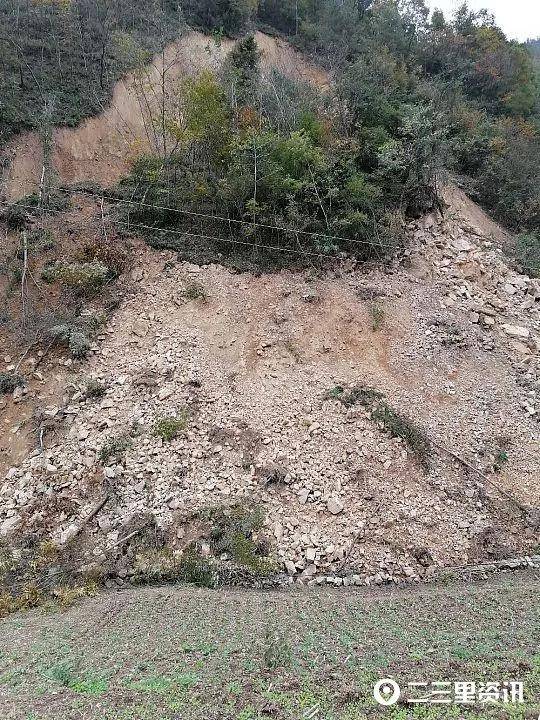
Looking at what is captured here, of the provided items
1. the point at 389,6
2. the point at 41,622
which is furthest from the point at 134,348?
the point at 389,6

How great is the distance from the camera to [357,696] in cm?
409

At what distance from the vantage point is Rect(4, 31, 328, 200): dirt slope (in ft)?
44.9

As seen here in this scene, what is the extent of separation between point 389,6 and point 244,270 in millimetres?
16736

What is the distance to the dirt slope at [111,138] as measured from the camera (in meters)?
13.7

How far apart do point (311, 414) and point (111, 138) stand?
11794mm

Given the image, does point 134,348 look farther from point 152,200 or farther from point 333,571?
point 333,571

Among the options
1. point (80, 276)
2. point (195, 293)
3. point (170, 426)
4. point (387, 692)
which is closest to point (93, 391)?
point (170, 426)

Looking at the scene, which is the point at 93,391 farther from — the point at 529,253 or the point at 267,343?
the point at 529,253

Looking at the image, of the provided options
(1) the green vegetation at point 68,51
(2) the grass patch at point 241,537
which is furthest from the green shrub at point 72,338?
(1) the green vegetation at point 68,51

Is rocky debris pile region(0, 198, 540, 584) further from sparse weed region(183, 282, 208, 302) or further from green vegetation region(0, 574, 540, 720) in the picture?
green vegetation region(0, 574, 540, 720)

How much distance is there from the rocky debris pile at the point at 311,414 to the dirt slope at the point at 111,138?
5257 mm

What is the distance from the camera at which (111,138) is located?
15.4 metres
